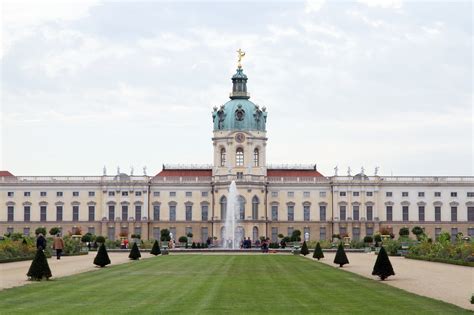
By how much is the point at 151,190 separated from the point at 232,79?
51.4ft

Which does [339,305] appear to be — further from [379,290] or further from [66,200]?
[66,200]

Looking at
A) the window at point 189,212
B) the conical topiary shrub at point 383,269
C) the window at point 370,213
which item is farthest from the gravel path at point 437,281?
the window at point 189,212

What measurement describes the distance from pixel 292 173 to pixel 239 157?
8274 millimetres

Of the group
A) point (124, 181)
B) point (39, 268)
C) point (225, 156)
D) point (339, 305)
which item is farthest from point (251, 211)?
point (339, 305)

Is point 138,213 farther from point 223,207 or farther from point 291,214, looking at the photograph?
point 291,214

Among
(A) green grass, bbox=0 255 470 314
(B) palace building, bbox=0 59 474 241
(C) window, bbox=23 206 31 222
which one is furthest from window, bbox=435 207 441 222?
(A) green grass, bbox=0 255 470 314

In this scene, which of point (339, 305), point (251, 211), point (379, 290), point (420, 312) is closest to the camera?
point (420, 312)

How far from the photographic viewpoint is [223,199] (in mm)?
109250

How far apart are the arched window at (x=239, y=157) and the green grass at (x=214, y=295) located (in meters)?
71.3

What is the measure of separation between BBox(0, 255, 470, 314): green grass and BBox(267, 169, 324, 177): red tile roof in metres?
76.1

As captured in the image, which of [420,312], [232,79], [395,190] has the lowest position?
[420,312]

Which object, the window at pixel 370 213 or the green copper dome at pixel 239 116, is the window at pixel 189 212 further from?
the window at pixel 370 213

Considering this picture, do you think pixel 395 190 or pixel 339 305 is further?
pixel 395 190

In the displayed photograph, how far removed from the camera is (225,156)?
109750 millimetres
